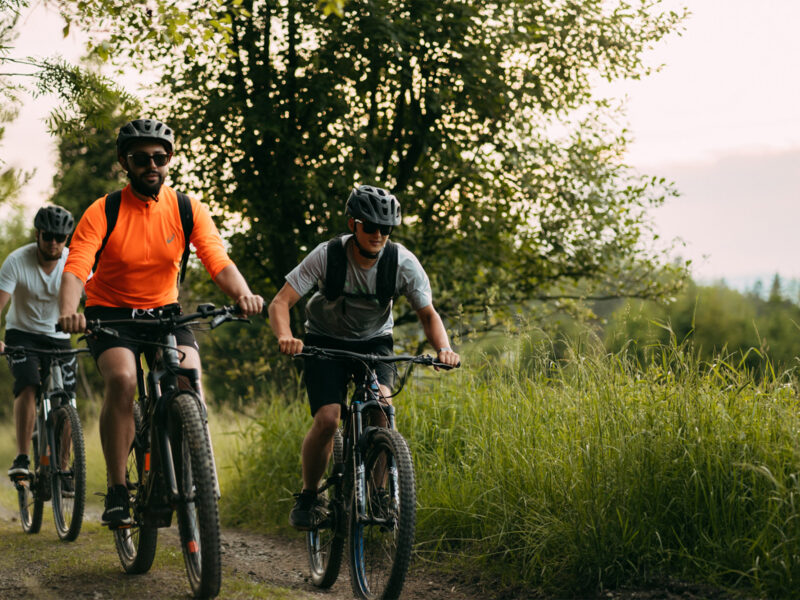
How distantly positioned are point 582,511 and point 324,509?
1.54m

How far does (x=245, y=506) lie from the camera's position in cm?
769

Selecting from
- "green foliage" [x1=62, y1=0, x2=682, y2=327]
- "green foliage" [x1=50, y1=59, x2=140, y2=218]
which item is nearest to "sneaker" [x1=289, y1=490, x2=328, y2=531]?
"green foliage" [x1=62, y1=0, x2=682, y2=327]

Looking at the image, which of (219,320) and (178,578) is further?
(178,578)

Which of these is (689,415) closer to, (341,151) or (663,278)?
(341,151)

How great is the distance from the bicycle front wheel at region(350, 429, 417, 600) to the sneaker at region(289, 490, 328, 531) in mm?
473

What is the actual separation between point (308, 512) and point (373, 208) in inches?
73.1

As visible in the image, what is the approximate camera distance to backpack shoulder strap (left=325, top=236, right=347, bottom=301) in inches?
193

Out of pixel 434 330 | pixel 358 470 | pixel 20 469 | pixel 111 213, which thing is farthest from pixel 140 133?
pixel 20 469

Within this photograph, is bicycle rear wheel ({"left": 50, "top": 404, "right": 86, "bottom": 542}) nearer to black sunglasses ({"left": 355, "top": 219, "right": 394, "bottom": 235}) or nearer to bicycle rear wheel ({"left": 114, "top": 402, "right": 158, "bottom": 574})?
bicycle rear wheel ({"left": 114, "top": 402, "right": 158, "bottom": 574})

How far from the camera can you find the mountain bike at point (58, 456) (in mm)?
6406

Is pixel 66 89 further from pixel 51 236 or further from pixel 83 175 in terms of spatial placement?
pixel 83 175

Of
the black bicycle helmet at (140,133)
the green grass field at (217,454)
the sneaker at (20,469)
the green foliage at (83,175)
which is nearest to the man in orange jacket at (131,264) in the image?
the black bicycle helmet at (140,133)

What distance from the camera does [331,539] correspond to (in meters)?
4.99

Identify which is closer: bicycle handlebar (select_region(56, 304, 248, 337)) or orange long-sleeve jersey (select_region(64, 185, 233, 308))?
bicycle handlebar (select_region(56, 304, 248, 337))
